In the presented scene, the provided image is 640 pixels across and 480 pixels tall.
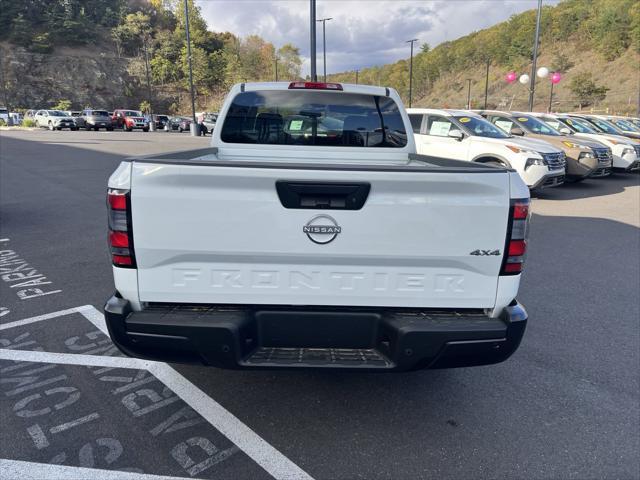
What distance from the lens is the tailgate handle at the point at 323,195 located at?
2.28m

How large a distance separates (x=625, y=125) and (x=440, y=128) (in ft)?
40.8

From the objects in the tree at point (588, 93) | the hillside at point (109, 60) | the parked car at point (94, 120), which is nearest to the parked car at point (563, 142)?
the parked car at point (94, 120)

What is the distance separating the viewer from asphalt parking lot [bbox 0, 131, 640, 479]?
2.52 meters

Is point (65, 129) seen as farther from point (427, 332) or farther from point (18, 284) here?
point (427, 332)

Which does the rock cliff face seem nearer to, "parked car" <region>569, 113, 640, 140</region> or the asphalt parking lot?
"parked car" <region>569, 113, 640, 140</region>

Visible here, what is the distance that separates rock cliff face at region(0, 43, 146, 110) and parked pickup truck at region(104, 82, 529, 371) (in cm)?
8159

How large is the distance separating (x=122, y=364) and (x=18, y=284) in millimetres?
2475

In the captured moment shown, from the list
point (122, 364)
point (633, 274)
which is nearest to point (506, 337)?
point (122, 364)

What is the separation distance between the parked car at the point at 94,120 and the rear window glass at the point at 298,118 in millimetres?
39692

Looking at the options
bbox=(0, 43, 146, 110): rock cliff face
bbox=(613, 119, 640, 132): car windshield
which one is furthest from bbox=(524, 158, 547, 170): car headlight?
bbox=(0, 43, 146, 110): rock cliff face

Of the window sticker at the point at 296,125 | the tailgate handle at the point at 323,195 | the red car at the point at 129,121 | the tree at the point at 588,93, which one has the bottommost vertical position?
the tailgate handle at the point at 323,195

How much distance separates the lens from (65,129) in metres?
40.3

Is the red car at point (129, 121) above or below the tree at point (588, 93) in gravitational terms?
below

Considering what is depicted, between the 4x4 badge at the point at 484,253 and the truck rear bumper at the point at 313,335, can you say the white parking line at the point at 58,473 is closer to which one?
the truck rear bumper at the point at 313,335
